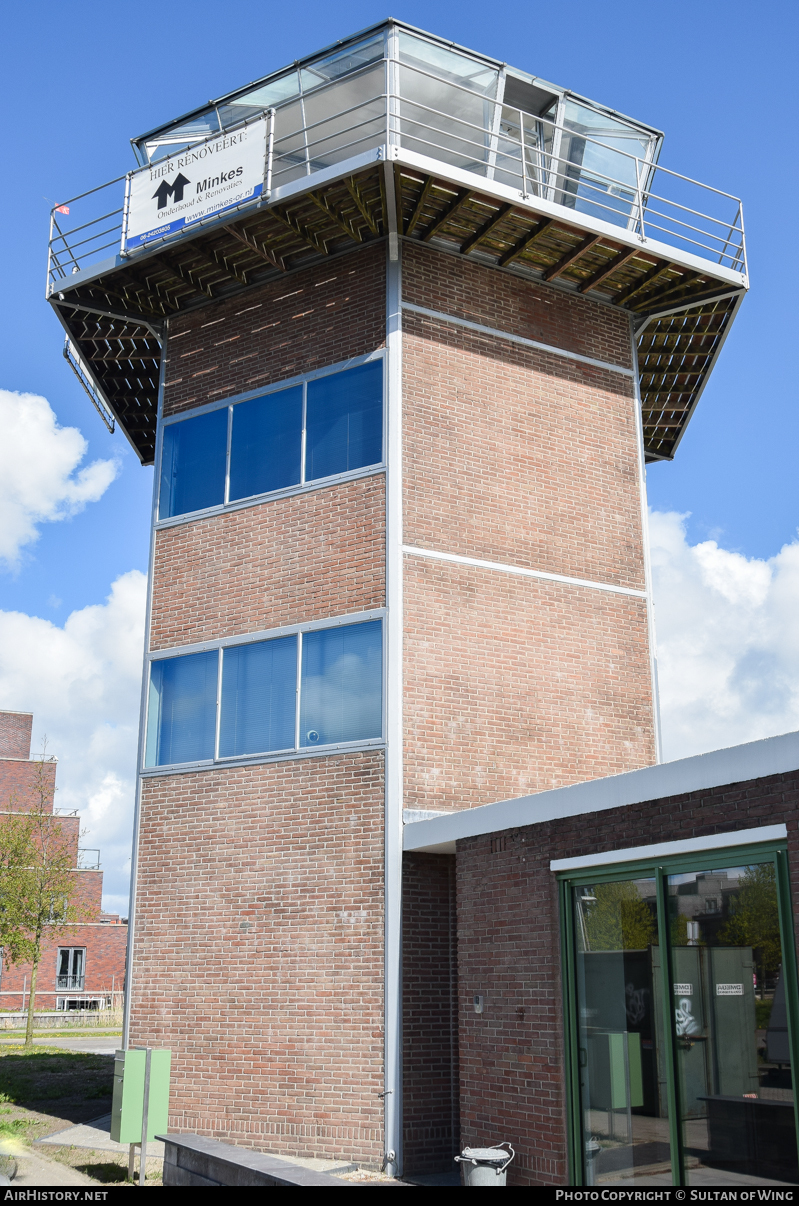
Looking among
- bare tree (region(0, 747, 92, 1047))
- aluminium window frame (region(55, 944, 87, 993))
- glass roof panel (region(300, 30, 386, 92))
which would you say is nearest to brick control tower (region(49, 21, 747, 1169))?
glass roof panel (region(300, 30, 386, 92))

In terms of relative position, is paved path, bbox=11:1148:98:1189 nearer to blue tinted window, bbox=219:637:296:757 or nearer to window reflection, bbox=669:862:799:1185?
blue tinted window, bbox=219:637:296:757

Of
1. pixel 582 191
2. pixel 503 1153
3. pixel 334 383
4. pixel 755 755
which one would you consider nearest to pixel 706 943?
pixel 755 755

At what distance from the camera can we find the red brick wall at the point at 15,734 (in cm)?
5638

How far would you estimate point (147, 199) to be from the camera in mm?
15844

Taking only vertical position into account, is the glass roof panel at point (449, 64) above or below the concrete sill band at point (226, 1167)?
above

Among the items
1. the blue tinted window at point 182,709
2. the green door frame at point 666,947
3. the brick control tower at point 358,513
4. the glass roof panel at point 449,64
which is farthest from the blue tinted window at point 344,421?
the green door frame at point 666,947

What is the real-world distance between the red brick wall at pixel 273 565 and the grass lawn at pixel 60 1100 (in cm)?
656

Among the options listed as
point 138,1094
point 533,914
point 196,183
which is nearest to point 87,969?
point 138,1094

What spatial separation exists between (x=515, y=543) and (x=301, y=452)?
3205 mm

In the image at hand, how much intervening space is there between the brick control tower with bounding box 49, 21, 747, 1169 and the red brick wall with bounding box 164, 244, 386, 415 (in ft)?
0.17

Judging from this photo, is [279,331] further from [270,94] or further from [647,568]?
[647,568]

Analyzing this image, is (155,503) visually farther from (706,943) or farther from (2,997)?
(2,997)

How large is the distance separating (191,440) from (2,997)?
122 ft

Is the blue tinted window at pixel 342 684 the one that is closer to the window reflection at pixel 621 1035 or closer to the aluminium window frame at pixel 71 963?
the window reflection at pixel 621 1035
